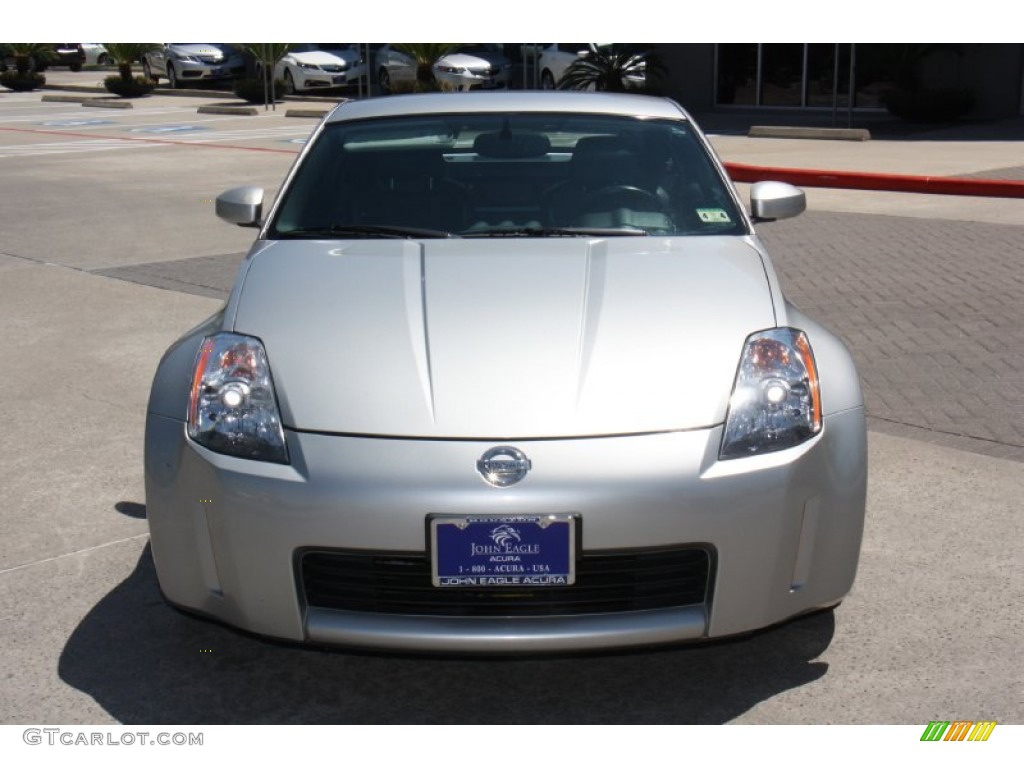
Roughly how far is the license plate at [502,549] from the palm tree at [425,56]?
26.4 meters

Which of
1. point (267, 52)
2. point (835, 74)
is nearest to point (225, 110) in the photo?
point (267, 52)

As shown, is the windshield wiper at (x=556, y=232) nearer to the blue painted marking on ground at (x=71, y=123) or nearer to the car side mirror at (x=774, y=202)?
the car side mirror at (x=774, y=202)

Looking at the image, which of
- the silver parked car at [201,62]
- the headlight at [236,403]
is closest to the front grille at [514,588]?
the headlight at [236,403]

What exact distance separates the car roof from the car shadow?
1.99 m

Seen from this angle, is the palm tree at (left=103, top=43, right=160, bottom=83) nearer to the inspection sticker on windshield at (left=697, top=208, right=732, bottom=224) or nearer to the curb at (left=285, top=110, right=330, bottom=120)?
the curb at (left=285, top=110, right=330, bottom=120)

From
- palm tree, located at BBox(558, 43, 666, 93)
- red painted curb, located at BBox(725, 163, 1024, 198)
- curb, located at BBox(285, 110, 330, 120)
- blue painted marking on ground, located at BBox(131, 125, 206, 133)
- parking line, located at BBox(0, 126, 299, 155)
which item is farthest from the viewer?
curb, located at BBox(285, 110, 330, 120)

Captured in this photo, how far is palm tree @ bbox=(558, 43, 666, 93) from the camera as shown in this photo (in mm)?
25641

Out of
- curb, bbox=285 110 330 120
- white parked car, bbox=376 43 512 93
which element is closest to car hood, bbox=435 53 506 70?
white parked car, bbox=376 43 512 93

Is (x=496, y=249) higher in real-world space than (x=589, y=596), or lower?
higher

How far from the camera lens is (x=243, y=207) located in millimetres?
4898

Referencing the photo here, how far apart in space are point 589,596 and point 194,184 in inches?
525
